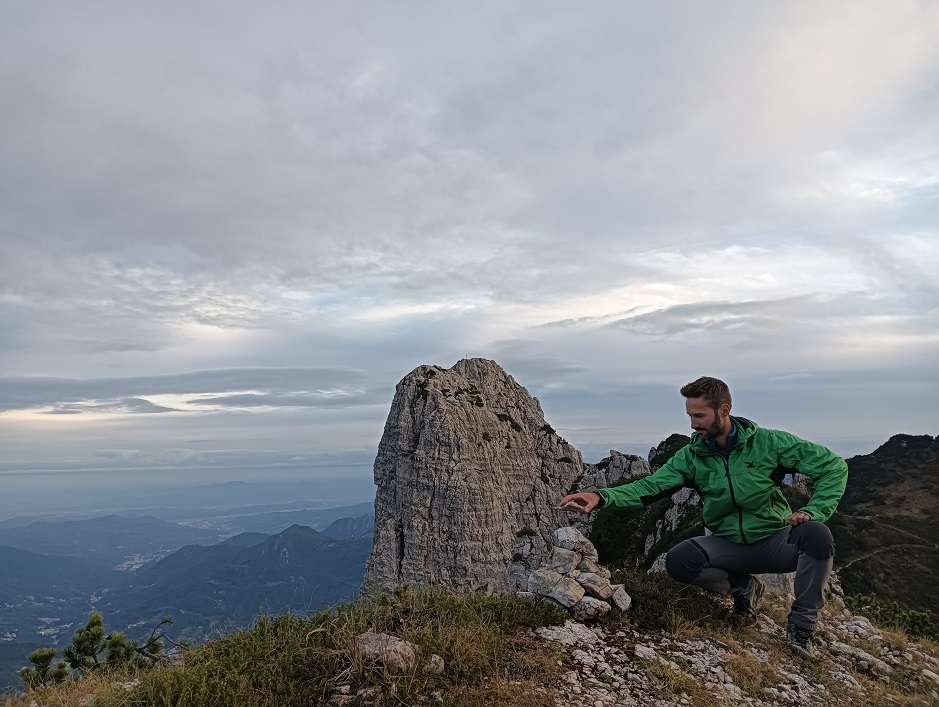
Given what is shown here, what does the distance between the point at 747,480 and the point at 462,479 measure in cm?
6243

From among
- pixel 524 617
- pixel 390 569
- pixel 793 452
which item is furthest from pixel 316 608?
pixel 390 569

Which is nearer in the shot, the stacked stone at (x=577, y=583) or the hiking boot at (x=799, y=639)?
the hiking boot at (x=799, y=639)

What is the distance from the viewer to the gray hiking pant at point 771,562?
7.38 metres

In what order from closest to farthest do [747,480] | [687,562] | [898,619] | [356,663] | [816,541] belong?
1. [356,663]
2. [816,541]
3. [747,480]
4. [687,562]
5. [898,619]

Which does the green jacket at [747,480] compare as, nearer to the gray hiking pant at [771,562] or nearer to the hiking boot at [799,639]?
the gray hiking pant at [771,562]

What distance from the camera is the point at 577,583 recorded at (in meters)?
8.36

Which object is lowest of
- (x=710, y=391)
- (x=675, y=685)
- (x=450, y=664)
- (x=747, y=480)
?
(x=675, y=685)

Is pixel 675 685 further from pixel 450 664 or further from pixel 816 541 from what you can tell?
pixel 816 541

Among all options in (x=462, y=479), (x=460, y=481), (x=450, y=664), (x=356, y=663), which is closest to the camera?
(x=356, y=663)

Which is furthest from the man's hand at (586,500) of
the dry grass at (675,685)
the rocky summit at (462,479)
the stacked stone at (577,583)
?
the rocky summit at (462,479)

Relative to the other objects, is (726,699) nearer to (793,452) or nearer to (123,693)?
(793,452)

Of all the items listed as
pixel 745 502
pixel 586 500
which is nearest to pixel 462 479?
pixel 586 500

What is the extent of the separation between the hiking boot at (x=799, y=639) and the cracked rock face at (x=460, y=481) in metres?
55.0

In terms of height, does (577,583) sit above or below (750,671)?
above
